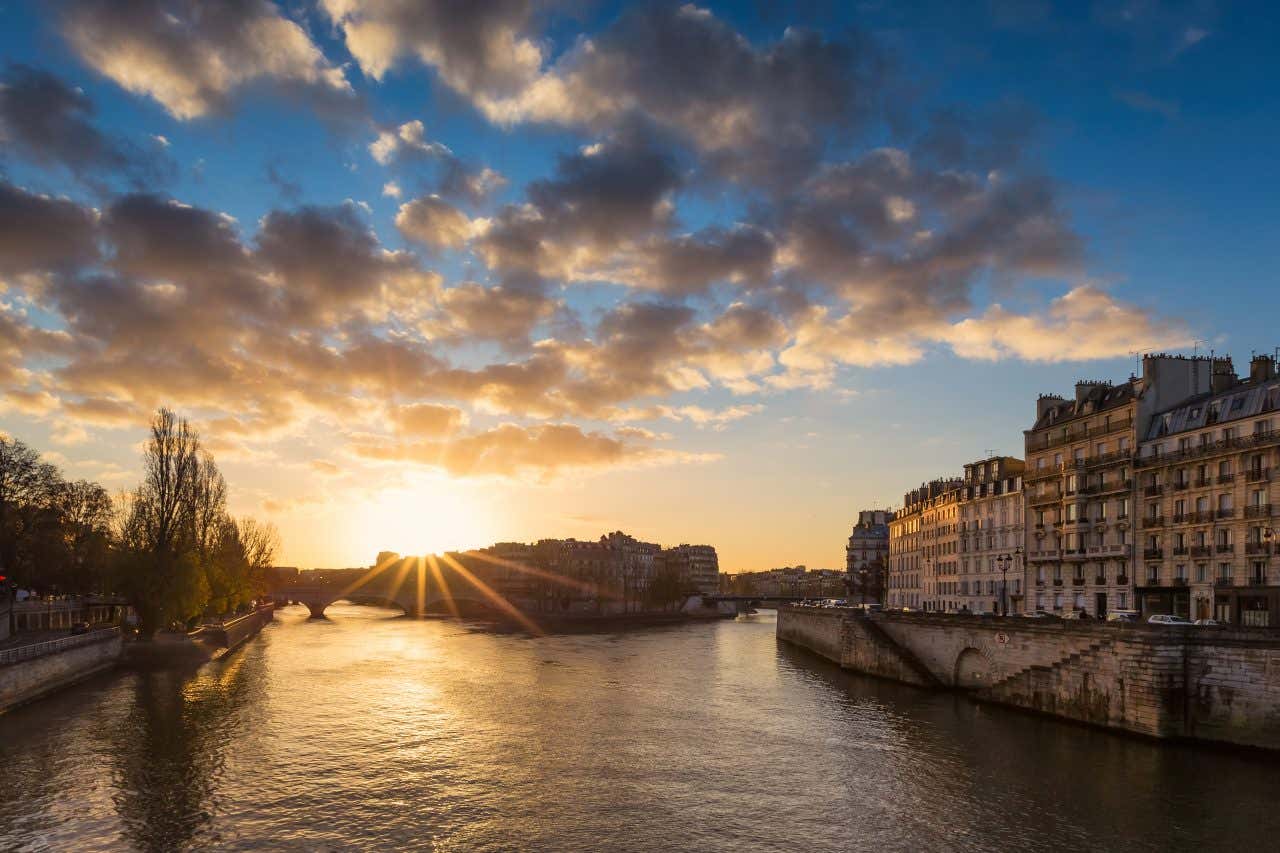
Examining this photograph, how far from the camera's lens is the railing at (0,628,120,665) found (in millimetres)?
49656

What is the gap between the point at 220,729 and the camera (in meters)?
46.7

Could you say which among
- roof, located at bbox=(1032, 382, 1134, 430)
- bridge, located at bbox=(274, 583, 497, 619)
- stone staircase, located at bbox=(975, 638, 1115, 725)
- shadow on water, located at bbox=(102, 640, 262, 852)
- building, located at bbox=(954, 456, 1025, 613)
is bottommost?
bridge, located at bbox=(274, 583, 497, 619)

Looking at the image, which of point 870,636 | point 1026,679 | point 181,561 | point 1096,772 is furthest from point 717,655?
point 1096,772

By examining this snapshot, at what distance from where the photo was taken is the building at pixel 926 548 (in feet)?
347

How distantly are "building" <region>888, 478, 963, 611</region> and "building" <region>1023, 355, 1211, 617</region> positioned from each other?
→ 2084 cm

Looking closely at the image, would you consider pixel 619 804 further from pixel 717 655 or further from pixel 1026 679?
pixel 717 655

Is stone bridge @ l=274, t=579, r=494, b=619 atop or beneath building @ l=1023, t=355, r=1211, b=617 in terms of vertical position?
beneath

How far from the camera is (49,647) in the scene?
56.9 m

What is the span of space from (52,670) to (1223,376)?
288 ft

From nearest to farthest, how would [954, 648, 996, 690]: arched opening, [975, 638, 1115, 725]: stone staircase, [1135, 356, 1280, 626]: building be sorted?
[975, 638, 1115, 725]: stone staircase
[954, 648, 996, 690]: arched opening
[1135, 356, 1280, 626]: building

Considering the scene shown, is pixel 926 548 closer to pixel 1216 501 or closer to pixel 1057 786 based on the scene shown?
pixel 1216 501

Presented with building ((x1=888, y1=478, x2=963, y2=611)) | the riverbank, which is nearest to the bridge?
the riverbank

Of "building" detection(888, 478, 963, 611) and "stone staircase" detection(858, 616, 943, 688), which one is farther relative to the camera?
"building" detection(888, 478, 963, 611)

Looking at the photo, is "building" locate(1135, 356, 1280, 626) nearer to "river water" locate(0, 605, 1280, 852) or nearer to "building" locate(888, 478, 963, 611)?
"river water" locate(0, 605, 1280, 852)
